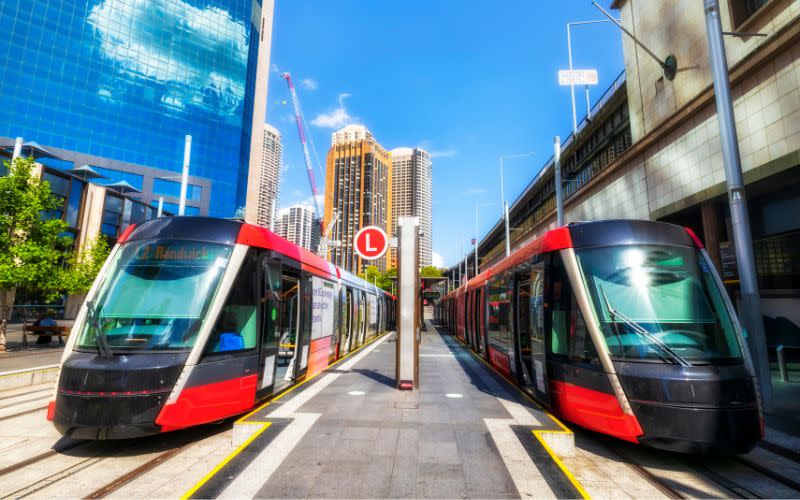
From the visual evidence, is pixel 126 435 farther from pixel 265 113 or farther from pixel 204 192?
pixel 265 113

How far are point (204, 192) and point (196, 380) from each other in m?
65.5

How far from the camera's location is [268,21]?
8062cm

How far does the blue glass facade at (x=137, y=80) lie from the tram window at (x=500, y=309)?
62.0m

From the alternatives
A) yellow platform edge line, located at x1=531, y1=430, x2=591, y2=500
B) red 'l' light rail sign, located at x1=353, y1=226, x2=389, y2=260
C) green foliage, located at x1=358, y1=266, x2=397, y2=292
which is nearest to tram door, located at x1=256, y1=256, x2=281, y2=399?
red 'l' light rail sign, located at x1=353, y1=226, x2=389, y2=260

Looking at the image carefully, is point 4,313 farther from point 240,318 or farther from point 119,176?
point 119,176

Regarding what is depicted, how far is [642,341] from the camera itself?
513cm

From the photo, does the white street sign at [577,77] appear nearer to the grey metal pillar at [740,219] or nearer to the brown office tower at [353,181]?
the grey metal pillar at [740,219]

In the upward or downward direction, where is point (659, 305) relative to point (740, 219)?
downward

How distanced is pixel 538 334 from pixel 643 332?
184 centimetres

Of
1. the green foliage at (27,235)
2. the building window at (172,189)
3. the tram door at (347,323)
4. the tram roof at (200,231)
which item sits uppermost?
the building window at (172,189)

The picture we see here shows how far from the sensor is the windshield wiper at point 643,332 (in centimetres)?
493

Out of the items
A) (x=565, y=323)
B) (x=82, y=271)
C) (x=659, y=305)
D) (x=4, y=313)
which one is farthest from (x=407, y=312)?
(x=82, y=271)

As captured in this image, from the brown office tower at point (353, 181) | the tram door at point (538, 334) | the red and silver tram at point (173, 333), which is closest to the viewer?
the red and silver tram at point (173, 333)

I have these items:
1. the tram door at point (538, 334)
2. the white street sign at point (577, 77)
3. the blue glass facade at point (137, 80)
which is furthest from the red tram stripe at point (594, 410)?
the blue glass facade at point (137, 80)
